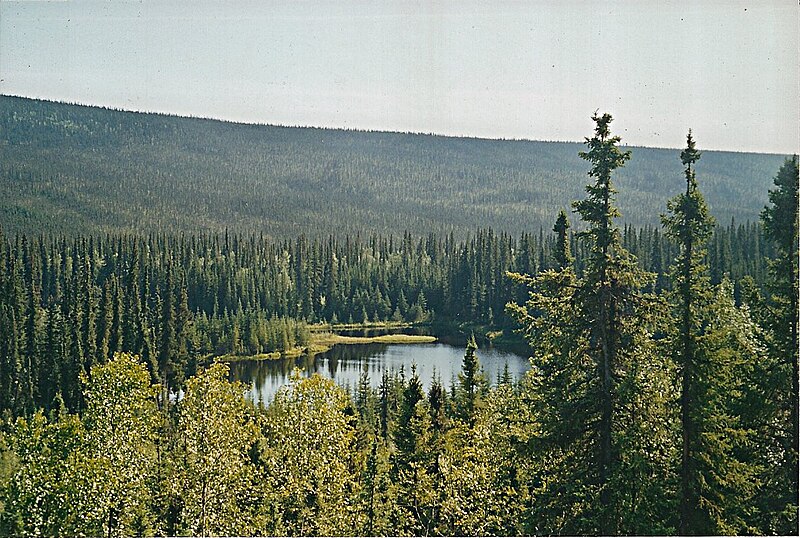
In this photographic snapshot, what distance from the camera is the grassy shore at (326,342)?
31.3m

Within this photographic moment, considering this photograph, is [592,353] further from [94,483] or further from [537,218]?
[537,218]

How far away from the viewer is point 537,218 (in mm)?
101062

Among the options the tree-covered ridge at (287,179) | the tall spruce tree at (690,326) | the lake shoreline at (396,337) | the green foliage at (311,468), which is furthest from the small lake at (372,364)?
the tree-covered ridge at (287,179)

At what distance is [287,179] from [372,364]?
85849 mm

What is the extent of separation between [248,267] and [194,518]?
34.6m

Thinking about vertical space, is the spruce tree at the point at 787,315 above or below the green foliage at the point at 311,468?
above

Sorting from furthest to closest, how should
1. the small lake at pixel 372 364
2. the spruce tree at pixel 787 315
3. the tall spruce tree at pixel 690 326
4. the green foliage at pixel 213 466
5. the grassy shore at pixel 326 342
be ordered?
the grassy shore at pixel 326 342 < the small lake at pixel 372 364 < the green foliage at pixel 213 466 < the spruce tree at pixel 787 315 < the tall spruce tree at pixel 690 326

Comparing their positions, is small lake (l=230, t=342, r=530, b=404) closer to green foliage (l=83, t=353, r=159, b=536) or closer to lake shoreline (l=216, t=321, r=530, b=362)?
lake shoreline (l=216, t=321, r=530, b=362)

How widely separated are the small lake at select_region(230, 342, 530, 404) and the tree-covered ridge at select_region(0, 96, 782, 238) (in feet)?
118

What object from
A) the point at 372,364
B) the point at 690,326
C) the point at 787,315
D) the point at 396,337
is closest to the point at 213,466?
the point at 690,326

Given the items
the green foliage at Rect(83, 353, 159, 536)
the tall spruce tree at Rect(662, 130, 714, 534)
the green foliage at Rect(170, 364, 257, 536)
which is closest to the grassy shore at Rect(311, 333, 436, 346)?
the green foliage at Rect(83, 353, 159, 536)

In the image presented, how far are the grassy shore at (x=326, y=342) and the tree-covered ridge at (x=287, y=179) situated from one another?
33.6 m

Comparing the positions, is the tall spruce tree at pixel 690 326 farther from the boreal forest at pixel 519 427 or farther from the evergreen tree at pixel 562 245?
the evergreen tree at pixel 562 245

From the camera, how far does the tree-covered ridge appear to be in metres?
79.3
